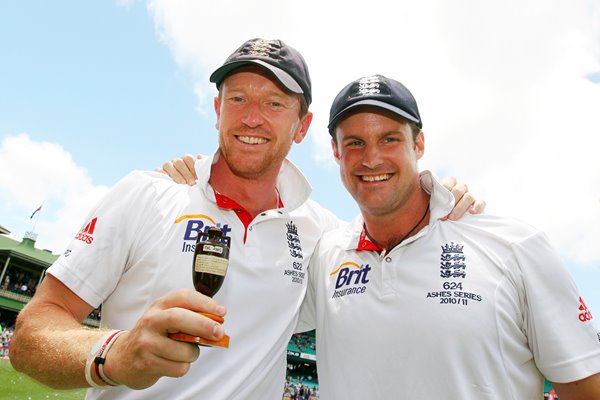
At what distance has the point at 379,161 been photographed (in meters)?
3.39

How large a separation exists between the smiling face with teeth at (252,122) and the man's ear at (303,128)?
0.35 meters

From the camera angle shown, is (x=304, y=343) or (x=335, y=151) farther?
(x=304, y=343)

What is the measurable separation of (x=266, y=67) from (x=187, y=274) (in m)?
1.58

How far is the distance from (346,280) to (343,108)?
4.48 ft

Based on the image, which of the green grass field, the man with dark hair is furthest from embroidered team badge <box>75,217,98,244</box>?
the green grass field

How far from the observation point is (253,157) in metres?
3.29

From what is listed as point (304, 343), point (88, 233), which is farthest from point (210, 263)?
point (304, 343)

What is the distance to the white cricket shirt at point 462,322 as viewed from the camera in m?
2.68

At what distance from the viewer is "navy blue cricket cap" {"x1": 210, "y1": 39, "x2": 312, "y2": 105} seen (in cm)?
324

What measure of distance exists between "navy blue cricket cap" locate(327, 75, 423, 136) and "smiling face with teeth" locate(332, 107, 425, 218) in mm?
64

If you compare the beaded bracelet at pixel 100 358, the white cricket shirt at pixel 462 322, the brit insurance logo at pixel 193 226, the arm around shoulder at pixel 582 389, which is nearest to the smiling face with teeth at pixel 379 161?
the white cricket shirt at pixel 462 322

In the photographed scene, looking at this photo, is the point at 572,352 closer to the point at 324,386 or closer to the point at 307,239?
the point at 324,386

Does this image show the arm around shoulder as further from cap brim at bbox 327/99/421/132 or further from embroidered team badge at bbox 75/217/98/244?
embroidered team badge at bbox 75/217/98/244

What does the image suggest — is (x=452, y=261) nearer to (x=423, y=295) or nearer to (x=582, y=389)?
(x=423, y=295)
